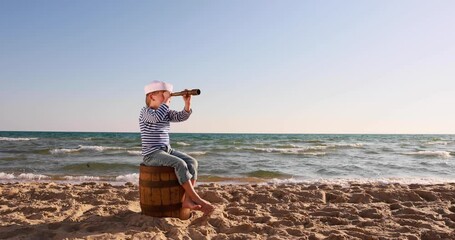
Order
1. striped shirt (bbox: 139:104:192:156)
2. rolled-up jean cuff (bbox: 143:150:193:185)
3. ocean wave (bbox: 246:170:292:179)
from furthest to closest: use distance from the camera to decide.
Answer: ocean wave (bbox: 246:170:292:179), striped shirt (bbox: 139:104:192:156), rolled-up jean cuff (bbox: 143:150:193:185)

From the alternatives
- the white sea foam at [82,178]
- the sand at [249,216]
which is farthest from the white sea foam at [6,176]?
the sand at [249,216]

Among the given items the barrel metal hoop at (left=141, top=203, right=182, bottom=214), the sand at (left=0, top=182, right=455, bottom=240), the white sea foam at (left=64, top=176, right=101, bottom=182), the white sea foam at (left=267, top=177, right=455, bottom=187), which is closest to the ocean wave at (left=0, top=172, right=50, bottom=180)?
the white sea foam at (left=64, top=176, right=101, bottom=182)

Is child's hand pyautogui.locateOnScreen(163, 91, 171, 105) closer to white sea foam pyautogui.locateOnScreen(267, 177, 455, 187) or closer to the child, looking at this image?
the child

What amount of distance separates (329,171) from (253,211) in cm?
656

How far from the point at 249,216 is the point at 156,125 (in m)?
1.68

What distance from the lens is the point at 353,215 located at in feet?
15.4

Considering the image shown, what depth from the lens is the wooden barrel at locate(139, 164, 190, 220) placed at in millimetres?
4066

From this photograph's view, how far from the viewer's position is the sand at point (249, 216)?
12.6ft

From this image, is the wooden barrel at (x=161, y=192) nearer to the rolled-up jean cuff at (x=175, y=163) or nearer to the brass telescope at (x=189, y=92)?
the rolled-up jean cuff at (x=175, y=163)

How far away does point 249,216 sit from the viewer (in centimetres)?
464

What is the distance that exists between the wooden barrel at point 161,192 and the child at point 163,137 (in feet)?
0.23

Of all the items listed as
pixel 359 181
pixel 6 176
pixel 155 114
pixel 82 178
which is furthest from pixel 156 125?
pixel 6 176

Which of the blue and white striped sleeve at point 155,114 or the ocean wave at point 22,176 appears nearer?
the blue and white striped sleeve at point 155,114

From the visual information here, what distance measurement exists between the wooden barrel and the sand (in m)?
0.12
